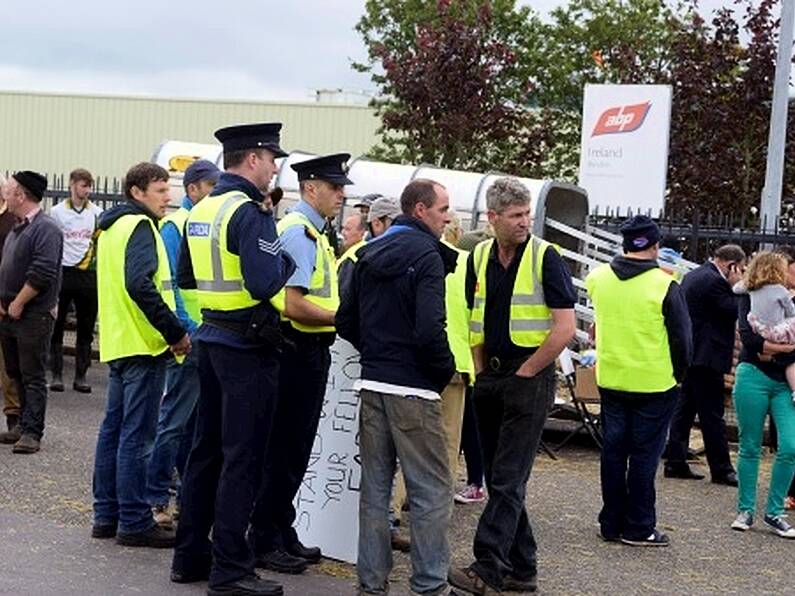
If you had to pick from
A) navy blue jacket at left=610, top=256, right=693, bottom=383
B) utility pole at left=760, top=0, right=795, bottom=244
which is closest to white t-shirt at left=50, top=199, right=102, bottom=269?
navy blue jacket at left=610, top=256, right=693, bottom=383

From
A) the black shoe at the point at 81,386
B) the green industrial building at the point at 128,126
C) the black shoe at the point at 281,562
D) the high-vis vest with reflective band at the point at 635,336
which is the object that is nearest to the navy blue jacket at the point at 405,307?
the black shoe at the point at 281,562

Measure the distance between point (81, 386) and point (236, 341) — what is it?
7.85 meters

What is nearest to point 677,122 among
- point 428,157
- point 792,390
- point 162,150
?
point 428,157

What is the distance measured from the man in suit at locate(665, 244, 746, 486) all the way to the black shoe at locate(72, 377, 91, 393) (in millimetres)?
5809

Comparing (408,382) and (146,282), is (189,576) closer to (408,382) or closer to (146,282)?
(408,382)

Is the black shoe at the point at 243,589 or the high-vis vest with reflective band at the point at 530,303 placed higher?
the high-vis vest with reflective band at the point at 530,303

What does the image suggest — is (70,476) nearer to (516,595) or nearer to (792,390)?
(516,595)

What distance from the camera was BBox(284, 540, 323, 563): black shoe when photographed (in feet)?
26.5

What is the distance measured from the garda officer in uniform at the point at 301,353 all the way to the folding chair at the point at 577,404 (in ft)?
14.7

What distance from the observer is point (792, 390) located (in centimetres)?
986

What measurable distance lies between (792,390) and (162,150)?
1063cm

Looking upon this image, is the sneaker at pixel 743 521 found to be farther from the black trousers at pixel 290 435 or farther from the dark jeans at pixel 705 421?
the black trousers at pixel 290 435

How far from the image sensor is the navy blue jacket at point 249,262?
6.94 meters

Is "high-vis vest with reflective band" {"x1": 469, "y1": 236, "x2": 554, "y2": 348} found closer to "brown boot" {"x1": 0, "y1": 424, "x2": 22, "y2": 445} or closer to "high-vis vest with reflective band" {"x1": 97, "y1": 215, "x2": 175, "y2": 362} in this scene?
"high-vis vest with reflective band" {"x1": 97, "y1": 215, "x2": 175, "y2": 362}
